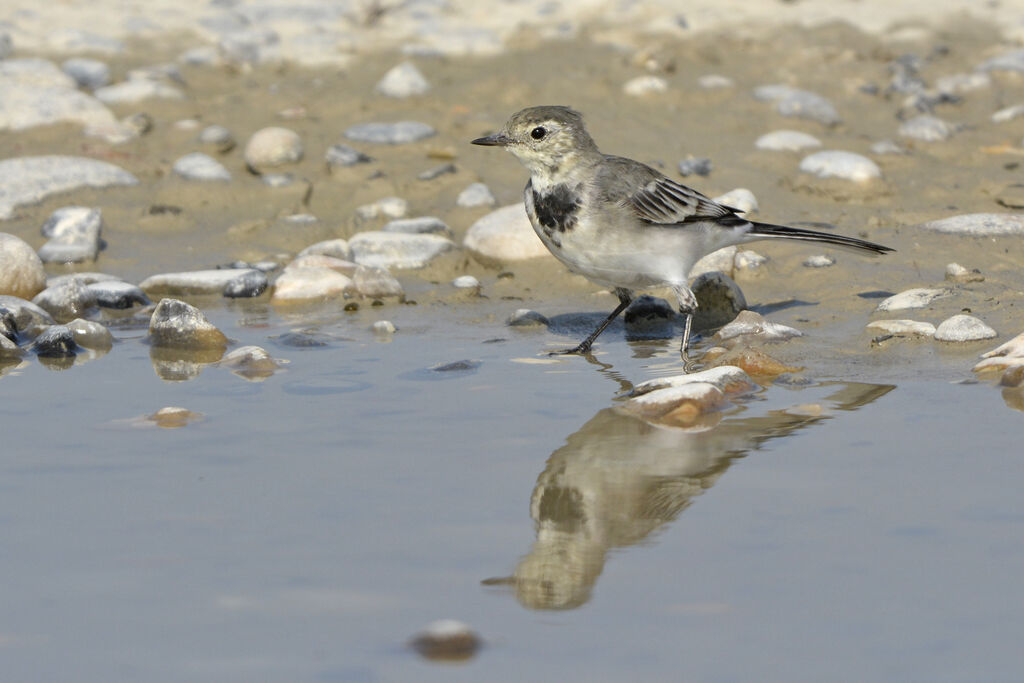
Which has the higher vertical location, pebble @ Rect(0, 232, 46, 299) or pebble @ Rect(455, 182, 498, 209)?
pebble @ Rect(455, 182, 498, 209)

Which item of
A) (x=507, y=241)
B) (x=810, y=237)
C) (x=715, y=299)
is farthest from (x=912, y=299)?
(x=507, y=241)

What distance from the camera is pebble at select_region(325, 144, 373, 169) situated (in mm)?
9359

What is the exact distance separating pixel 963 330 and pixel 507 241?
115 inches

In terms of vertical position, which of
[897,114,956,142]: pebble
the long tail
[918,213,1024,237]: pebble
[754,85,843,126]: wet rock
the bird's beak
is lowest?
the long tail

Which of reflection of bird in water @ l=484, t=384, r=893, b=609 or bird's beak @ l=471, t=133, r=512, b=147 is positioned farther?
bird's beak @ l=471, t=133, r=512, b=147

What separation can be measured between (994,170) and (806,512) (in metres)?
6.32

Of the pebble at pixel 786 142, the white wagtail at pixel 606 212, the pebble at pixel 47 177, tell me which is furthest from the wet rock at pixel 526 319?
the pebble at pixel 47 177

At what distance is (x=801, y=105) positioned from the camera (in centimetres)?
1039

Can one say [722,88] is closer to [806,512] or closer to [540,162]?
[540,162]

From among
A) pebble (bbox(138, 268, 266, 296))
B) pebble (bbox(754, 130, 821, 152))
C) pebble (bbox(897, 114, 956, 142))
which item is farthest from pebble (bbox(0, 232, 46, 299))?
pebble (bbox(897, 114, 956, 142))

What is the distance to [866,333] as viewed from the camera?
6.27m

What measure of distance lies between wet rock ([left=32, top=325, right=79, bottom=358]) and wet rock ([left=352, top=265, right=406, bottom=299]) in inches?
69.6

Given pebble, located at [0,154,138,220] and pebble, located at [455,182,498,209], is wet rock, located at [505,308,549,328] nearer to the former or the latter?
pebble, located at [455,182,498,209]

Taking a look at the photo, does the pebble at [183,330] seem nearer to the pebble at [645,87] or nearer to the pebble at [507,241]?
the pebble at [507,241]
